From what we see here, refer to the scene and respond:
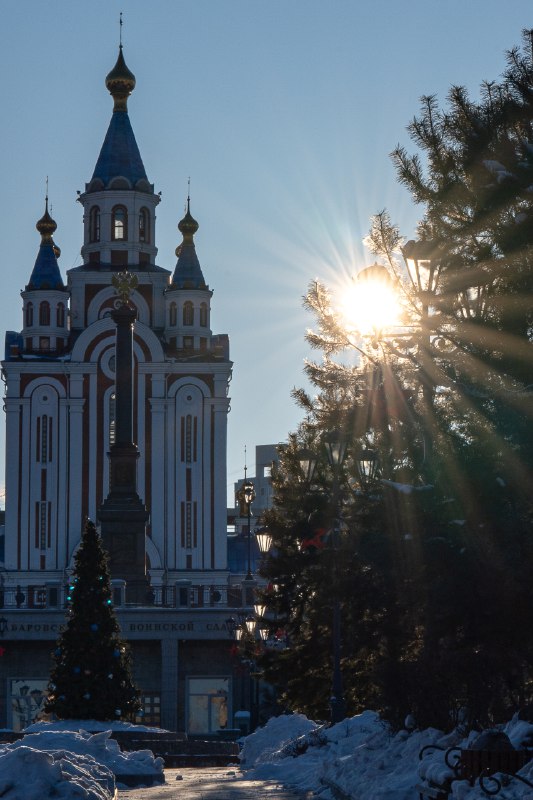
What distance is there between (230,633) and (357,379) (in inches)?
1195

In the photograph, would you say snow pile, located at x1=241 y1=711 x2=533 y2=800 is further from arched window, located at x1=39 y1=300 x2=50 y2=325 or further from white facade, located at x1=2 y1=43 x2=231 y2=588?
arched window, located at x1=39 y1=300 x2=50 y2=325

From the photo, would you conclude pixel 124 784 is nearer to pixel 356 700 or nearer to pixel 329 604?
pixel 329 604

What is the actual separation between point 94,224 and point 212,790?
2352 inches

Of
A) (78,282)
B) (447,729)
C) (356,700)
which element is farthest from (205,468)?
(447,729)

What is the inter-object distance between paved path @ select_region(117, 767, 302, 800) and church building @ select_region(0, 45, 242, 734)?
4419 centimetres

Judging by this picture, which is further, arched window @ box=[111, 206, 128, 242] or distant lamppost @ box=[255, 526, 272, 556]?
arched window @ box=[111, 206, 128, 242]

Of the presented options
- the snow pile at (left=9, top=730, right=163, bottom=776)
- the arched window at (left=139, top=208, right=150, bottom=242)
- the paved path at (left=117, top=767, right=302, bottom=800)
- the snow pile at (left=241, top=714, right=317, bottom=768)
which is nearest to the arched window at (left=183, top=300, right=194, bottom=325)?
the arched window at (left=139, top=208, right=150, bottom=242)

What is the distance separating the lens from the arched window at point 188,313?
7575 cm

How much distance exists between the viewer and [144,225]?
77688 mm

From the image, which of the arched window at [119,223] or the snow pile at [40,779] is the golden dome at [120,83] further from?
the snow pile at [40,779]

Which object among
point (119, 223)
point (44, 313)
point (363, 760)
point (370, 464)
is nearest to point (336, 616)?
point (370, 464)

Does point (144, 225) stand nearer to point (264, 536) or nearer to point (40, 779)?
point (264, 536)

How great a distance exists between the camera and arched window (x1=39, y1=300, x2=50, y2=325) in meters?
75.9

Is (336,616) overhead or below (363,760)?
overhead
